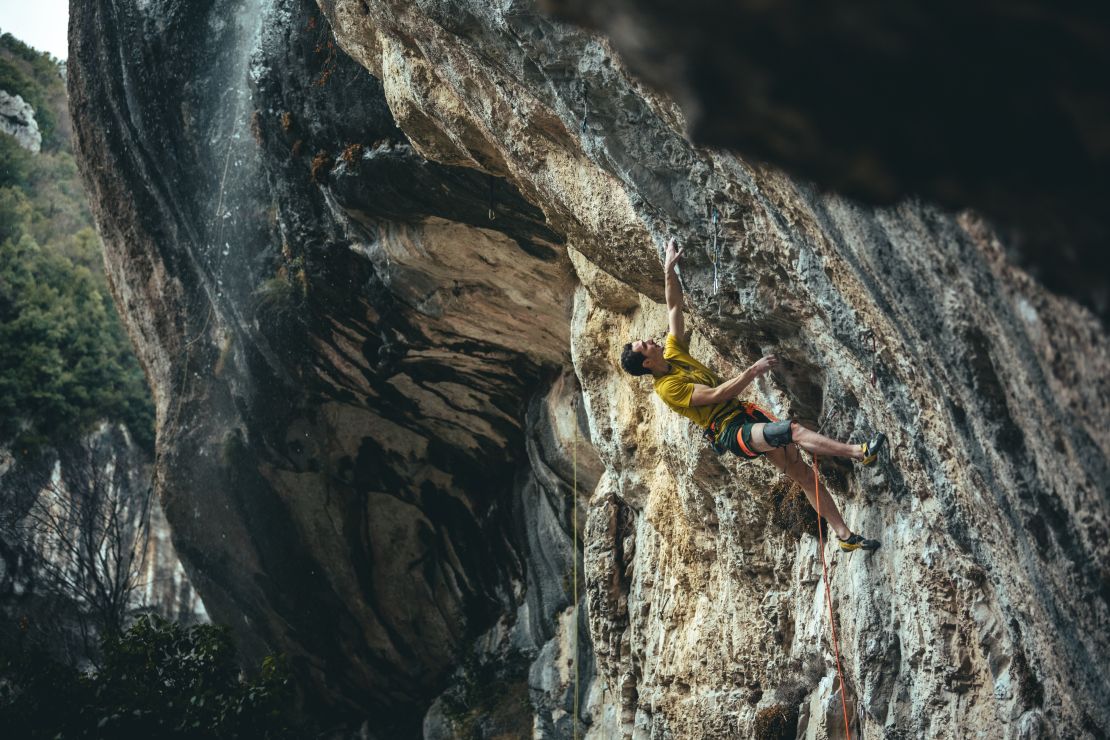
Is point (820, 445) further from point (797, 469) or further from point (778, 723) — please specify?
point (778, 723)

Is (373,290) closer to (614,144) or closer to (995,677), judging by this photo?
(614,144)

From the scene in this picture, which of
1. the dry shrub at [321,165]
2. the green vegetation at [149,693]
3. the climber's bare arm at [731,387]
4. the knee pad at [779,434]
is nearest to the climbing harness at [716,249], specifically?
the climber's bare arm at [731,387]

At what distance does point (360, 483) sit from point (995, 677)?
13.2m

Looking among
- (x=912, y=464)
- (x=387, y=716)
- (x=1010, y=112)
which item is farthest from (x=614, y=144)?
(x=387, y=716)

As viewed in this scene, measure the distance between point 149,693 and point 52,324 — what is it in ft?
46.4

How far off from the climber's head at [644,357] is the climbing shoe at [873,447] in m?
1.62

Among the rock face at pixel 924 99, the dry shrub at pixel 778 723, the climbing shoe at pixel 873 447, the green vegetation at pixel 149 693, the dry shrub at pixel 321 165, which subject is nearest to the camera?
the rock face at pixel 924 99

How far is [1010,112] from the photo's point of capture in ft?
5.74

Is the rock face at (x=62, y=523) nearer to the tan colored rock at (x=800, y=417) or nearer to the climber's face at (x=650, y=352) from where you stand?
the tan colored rock at (x=800, y=417)

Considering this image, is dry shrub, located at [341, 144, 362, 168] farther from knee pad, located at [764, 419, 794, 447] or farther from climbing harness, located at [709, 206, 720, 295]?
knee pad, located at [764, 419, 794, 447]

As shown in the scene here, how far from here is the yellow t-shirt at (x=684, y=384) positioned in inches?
257

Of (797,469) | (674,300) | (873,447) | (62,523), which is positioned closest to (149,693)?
(674,300)

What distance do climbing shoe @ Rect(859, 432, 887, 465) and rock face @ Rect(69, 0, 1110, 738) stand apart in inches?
3.9

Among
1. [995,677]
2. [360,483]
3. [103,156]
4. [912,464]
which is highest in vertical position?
[103,156]
